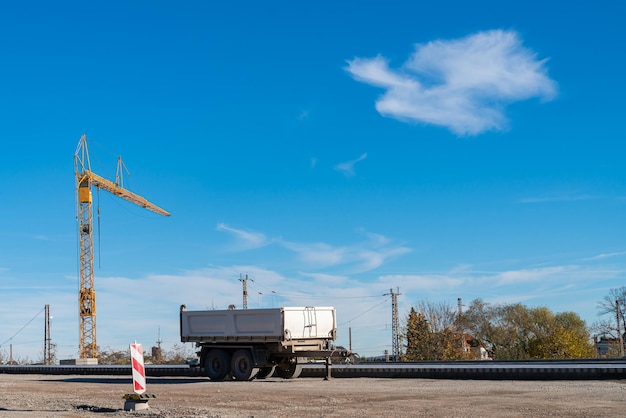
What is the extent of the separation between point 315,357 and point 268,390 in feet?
15.5

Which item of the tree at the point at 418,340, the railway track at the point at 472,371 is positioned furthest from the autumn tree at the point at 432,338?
the railway track at the point at 472,371

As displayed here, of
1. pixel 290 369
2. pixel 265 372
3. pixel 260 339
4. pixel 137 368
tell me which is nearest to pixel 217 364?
pixel 265 372

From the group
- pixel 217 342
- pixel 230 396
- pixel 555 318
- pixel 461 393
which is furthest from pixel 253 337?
pixel 555 318

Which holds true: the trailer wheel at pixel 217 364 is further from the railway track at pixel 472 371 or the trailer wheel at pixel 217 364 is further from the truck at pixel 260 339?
the railway track at pixel 472 371

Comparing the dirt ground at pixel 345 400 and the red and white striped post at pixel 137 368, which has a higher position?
the red and white striped post at pixel 137 368

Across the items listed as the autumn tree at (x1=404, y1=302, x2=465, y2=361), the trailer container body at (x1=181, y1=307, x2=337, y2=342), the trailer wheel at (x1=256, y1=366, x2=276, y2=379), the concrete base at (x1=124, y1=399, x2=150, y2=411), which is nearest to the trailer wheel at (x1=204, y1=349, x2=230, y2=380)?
the trailer container body at (x1=181, y1=307, x2=337, y2=342)

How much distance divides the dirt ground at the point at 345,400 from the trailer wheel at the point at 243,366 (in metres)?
1.70

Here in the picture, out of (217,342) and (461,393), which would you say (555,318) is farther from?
(461,393)

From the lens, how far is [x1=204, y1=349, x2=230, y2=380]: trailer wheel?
26.6 m

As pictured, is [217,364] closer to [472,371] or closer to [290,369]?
[290,369]

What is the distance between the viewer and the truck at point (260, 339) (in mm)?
25594

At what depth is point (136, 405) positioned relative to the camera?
52.7ft

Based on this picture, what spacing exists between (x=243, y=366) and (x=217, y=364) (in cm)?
118

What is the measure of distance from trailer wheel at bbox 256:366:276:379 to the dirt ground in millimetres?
2389
